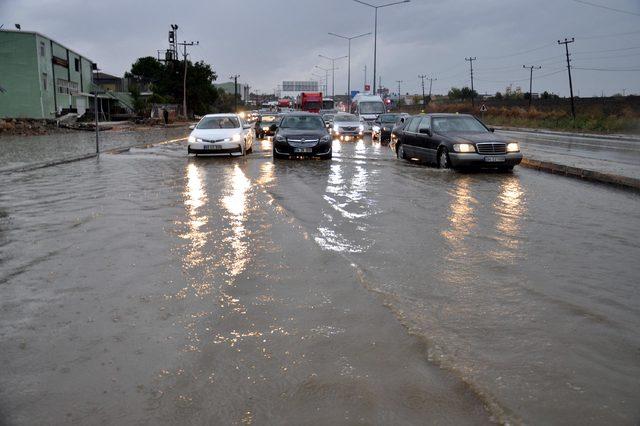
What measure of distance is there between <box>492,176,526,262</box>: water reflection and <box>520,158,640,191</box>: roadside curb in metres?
2.09

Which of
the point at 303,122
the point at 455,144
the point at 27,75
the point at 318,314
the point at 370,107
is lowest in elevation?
the point at 318,314

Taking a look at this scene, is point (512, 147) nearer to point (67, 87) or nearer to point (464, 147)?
point (464, 147)

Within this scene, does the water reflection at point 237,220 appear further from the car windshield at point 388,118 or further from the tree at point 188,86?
the tree at point 188,86

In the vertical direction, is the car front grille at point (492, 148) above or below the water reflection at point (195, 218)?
above

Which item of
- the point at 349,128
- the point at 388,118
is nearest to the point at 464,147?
the point at 388,118

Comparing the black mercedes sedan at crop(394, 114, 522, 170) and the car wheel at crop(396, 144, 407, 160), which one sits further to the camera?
the car wheel at crop(396, 144, 407, 160)

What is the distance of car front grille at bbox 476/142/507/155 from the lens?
600 inches

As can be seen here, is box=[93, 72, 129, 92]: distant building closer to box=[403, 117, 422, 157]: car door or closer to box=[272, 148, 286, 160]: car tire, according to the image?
box=[272, 148, 286, 160]: car tire

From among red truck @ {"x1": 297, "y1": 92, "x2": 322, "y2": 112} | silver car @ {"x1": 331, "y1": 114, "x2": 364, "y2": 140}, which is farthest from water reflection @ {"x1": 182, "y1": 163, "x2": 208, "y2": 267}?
red truck @ {"x1": 297, "y1": 92, "x2": 322, "y2": 112}

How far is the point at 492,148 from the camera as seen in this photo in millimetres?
15320

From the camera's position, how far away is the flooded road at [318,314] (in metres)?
3.29

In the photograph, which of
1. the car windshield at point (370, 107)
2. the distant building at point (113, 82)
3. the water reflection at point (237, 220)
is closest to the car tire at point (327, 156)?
the water reflection at point (237, 220)

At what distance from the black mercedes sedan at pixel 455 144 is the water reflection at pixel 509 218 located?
180 centimetres

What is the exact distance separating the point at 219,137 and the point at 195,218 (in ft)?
37.1
